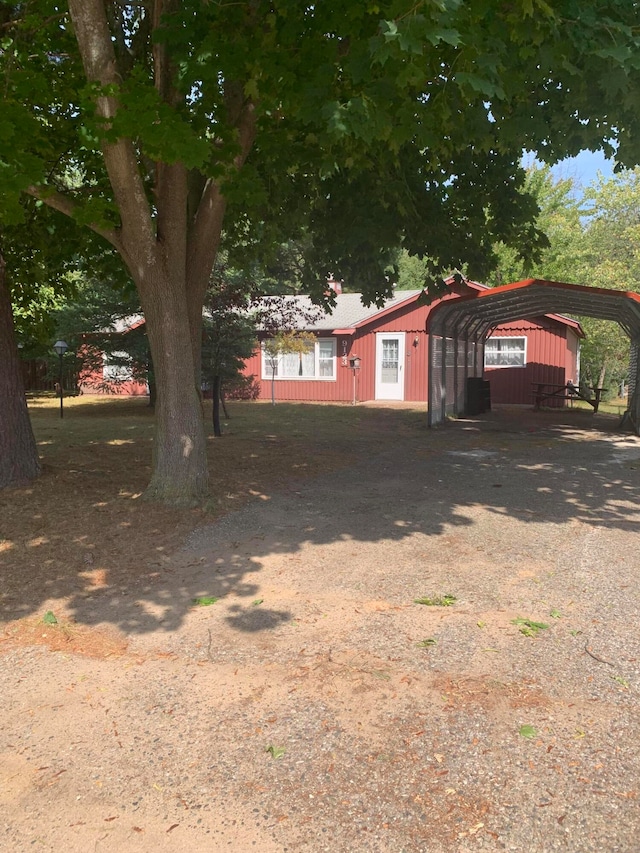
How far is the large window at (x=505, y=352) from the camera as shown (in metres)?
24.5

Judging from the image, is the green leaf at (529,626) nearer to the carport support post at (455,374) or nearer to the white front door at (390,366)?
the carport support post at (455,374)

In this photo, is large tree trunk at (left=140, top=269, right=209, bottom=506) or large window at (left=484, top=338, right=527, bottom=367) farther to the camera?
large window at (left=484, top=338, right=527, bottom=367)

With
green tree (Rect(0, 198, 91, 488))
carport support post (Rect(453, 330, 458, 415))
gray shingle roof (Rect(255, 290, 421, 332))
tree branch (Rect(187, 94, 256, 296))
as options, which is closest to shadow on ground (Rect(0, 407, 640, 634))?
green tree (Rect(0, 198, 91, 488))

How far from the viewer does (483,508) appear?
765cm

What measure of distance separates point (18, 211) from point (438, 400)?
1246 cm

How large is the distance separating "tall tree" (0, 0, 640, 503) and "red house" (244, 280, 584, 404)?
1486cm

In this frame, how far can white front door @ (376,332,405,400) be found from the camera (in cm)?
2547

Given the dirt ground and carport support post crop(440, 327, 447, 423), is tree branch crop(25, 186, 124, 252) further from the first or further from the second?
carport support post crop(440, 327, 447, 423)

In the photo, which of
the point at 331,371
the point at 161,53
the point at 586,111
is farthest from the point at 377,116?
the point at 331,371

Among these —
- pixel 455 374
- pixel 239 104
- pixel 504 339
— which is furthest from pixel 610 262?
pixel 239 104

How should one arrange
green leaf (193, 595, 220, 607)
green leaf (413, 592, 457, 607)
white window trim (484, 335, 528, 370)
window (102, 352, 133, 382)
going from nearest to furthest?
green leaf (413, 592, 457, 607) < green leaf (193, 595, 220, 607) < window (102, 352, 133, 382) < white window trim (484, 335, 528, 370)

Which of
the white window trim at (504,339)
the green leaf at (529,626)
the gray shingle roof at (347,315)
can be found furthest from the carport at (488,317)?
the green leaf at (529,626)

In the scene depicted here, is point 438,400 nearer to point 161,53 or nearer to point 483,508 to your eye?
point 483,508

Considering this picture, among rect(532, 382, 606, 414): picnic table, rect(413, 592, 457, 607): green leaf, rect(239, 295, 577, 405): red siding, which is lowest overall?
rect(413, 592, 457, 607): green leaf
